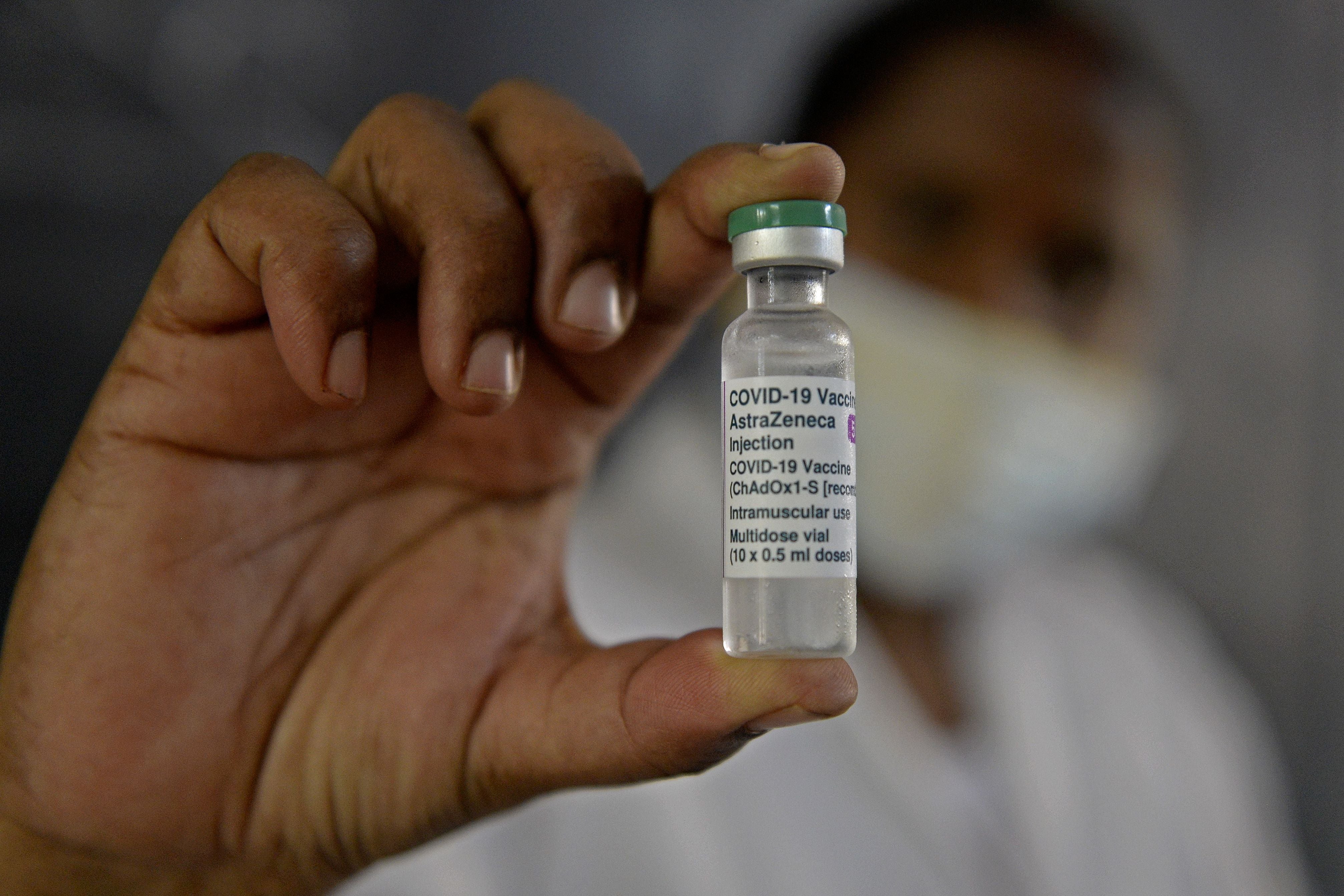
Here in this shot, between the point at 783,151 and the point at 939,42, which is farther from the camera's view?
the point at 939,42

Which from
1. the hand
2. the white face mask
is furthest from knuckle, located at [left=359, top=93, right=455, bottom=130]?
the white face mask

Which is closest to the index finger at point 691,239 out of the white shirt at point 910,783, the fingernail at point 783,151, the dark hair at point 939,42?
the fingernail at point 783,151

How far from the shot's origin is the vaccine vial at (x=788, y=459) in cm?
89

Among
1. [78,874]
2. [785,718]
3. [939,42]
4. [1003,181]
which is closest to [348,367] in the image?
[785,718]

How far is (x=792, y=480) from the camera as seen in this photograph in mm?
891

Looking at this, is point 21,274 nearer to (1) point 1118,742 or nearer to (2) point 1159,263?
(2) point 1159,263

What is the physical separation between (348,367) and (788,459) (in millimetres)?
413

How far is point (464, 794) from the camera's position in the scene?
1047mm

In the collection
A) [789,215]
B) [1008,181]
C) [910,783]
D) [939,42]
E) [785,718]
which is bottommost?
[910,783]

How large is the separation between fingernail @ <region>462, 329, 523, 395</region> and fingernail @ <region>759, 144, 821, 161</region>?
0.30 m

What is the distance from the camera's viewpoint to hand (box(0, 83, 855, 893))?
34.7 inches

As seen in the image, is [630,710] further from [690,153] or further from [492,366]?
[690,153]

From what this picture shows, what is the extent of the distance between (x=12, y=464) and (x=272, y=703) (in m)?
1.03

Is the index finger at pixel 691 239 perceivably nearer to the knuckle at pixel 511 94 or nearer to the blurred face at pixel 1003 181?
the knuckle at pixel 511 94
